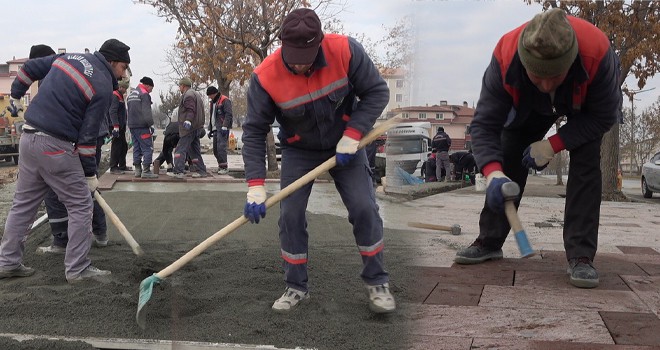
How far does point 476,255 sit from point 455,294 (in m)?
0.87

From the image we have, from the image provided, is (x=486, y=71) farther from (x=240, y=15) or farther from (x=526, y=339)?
(x=240, y=15)

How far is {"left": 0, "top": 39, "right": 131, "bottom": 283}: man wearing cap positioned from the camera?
13.1 feet

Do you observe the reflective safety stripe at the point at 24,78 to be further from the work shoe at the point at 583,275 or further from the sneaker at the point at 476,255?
the work shoe at the point at 583,275

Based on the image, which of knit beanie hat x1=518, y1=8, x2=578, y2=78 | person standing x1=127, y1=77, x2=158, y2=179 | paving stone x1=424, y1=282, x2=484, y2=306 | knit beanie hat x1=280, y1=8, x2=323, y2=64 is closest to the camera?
knit beanie hat x1=518, y1=8, x2=578, y2=78

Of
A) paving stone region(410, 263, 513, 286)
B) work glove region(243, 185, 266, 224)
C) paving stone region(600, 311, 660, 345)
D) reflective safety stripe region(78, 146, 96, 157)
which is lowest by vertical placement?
paving stone region(410, 263, 513, 286)

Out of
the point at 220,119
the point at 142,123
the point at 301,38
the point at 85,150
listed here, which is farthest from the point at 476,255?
the point at 220,119

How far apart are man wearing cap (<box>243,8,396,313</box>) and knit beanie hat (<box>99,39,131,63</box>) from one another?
149 centimetres

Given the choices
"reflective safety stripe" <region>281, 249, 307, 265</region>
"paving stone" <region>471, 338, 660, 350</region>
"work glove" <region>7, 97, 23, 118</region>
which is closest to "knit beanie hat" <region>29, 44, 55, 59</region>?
"work glove" <region>7, 97, 23, 118</region>

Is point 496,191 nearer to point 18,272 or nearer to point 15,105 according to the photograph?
point 18,272

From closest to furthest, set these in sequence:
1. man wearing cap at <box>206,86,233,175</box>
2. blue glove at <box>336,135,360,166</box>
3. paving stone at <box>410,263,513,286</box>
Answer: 1. blue glove at <box>336,135,360,166</box>
2. paving stone at <box>410,263,513,286</box>
3. man wearing cap at <box>206,86,233,175</box>

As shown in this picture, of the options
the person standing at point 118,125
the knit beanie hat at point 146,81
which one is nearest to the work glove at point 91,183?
Result: the person standing at point 118,125

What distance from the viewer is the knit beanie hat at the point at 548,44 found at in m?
2.70

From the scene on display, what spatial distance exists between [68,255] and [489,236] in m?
2.59

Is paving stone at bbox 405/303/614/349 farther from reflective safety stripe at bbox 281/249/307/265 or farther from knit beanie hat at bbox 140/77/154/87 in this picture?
knit beanie hat at bbox 140/77/154/87
